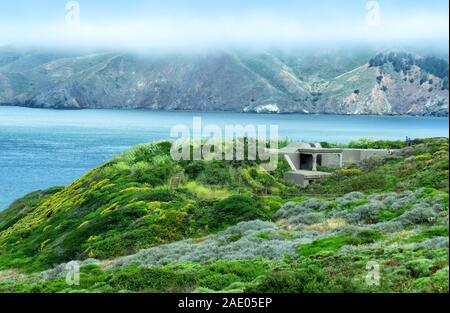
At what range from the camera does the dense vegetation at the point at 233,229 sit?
69.7 ft

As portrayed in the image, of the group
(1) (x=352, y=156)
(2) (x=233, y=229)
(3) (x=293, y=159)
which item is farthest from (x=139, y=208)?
(1) (x=352, y=156)

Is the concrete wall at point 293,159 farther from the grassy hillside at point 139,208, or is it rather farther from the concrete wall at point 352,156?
the grassy hillside at point 139,208

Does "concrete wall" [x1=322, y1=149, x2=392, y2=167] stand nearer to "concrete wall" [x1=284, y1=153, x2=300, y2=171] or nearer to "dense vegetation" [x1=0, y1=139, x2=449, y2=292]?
"concrete wall" [x1=284, y1=153, x2=300, y2=171]

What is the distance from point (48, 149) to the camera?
152 meters

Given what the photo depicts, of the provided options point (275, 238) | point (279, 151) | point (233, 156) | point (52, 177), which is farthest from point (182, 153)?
point (52, 177)

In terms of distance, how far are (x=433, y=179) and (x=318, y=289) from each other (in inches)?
859

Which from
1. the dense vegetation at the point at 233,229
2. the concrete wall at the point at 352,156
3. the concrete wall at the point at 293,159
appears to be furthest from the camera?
the concrete wall at the point at 352,156

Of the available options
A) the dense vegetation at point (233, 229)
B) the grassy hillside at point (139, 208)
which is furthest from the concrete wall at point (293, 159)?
the grassy hillside at point (139, 208)

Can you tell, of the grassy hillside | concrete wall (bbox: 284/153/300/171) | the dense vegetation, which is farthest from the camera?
concrete wall (bbox: 284/153/300/171)

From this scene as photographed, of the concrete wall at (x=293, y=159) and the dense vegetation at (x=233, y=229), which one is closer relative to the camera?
the dense vegetation at (x=233, y=229)

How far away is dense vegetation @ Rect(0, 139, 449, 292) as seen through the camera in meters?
21.3

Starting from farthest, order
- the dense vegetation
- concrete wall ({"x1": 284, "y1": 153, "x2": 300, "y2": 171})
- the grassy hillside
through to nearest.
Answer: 1. concrete wall ({"x1": 284, "y1": 153, "x2": 300, "y2": 171})
2. the grassy hillside
3. the dense vegetation

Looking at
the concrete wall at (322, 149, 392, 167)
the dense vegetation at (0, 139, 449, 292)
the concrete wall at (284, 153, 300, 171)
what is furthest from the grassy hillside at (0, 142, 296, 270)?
the concrete wall at (322, 149, 392, 167)
